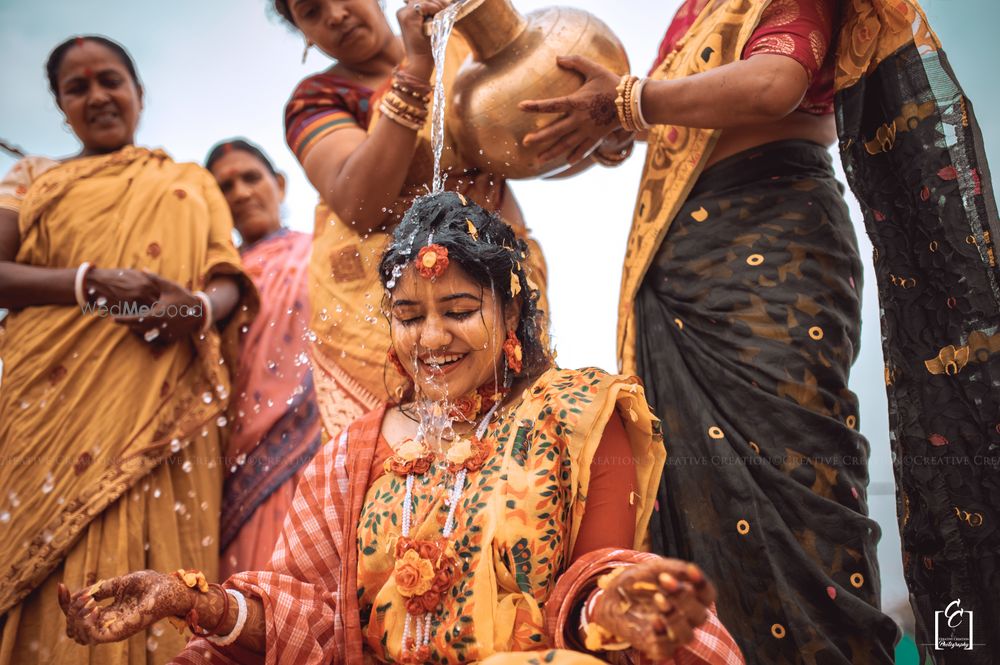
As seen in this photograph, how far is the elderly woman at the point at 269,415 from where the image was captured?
Result: 388 cm

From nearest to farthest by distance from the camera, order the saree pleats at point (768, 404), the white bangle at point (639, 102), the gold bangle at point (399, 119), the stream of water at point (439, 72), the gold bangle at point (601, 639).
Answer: the gold bangle at point (601, 639)
the saree pleats at point (768, 404)
the white bangle at point (639, 102)
the stream of water at point (439, 72)
the gold bangle at point (399, 119)

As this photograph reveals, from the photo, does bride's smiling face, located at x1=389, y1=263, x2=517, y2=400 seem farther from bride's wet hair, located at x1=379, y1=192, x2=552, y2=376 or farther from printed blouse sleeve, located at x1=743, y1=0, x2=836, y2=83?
printed blouse sleeve, located at x1=743, y1=0, x2=836, y2=83

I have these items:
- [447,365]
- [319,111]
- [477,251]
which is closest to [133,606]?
[447,365]

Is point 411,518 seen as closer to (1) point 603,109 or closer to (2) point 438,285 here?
(2) point 438,285

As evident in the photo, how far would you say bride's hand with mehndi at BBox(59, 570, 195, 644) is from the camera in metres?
1.87

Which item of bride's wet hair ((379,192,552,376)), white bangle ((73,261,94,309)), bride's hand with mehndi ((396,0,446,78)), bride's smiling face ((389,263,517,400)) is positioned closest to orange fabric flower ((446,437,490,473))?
bride's smiling face ((389,263,517,400))

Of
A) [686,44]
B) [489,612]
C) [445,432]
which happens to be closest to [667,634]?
[489,612]

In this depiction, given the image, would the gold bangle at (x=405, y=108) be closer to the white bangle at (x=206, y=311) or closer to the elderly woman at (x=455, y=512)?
the elderly woman at (x=455, y=512)

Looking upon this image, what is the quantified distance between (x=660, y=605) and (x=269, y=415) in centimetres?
278

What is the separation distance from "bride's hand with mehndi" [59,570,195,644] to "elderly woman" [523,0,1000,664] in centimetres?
131

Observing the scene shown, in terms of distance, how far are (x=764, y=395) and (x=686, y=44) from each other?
1112mm

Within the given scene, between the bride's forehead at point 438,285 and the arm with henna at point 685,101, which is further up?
Result: the arm with henna at point 685,101

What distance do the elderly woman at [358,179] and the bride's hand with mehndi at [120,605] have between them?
1228 mm

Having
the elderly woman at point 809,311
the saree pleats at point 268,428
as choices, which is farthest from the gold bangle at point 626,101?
the saree pleats at point 268,428
